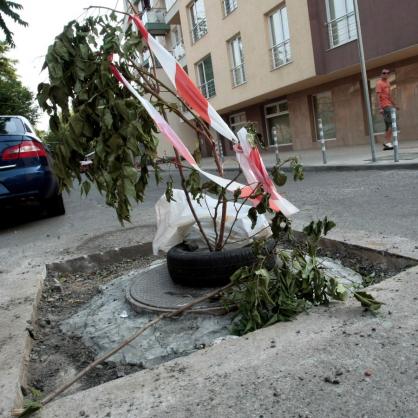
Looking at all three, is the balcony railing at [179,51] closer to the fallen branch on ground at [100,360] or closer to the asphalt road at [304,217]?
the asphalt road at [304,217]

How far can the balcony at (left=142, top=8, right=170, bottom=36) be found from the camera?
30.2 meters

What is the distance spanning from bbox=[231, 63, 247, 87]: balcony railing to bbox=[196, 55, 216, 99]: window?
2.41m

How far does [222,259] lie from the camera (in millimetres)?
2854

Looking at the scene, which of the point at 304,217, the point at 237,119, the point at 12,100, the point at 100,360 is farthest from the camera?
the point at 237,119

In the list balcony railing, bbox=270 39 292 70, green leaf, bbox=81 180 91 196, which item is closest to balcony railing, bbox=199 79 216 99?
balcony railing, bbox=270 39 292 70

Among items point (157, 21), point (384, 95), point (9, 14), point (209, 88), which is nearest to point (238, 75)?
point (209, 88)

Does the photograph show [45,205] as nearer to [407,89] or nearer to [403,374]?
[403,374]

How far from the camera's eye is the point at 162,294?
3021mm

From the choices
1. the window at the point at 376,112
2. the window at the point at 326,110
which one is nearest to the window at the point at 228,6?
the window at the point at 326,110

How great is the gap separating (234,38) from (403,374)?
815 inches

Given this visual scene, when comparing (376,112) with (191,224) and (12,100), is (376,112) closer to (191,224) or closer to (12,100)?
(191,224)

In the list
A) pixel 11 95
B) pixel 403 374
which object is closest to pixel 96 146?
pixel 403 374

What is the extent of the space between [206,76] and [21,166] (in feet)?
64.9

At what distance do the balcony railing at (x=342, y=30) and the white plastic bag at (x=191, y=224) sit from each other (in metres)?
12.9
